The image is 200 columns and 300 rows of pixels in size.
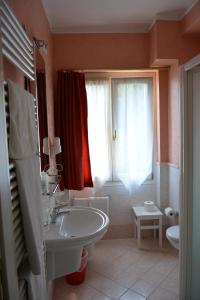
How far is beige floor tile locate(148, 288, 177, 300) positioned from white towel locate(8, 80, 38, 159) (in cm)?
177

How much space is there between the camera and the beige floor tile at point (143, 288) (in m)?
2.06

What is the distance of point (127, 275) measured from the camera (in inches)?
91.4

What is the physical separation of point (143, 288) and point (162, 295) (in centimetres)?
18

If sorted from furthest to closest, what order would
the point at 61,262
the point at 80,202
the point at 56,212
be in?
the point at 80,202 → the point at 56,212 → the point at 61,262

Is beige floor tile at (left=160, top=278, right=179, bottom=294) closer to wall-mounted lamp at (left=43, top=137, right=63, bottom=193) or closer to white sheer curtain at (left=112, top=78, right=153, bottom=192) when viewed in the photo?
white sheer curtain at (left=112, top=78, right=153, bottom=192)

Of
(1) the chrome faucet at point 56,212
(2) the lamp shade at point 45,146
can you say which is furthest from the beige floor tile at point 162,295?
(2) the lamp shade at point 45,146

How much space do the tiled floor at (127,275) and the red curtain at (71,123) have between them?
2.98 feet

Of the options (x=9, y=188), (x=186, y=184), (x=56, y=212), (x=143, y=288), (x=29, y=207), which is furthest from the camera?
(x=143, y=288)

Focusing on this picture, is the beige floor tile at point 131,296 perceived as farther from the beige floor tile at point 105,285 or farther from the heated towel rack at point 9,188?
the heated towel rack at point 9,188

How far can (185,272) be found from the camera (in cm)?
174

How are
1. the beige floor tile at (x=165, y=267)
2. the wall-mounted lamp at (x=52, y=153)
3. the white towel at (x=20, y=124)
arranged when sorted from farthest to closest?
the beige floor tile at (x=165, y=267), the wall-mounted lamp at (x=52, y=153), the white towel at (x=20, y=124)

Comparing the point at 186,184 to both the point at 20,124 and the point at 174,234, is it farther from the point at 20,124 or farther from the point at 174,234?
the point at 20,124

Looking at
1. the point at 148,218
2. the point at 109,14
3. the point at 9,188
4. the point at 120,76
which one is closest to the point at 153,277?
the point at 148,218

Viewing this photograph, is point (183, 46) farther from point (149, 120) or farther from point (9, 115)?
point (9, 115)
